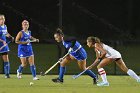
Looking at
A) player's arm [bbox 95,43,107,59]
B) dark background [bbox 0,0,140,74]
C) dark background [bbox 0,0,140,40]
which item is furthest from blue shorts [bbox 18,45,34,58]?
dark background [bbox 0,0,140,40]

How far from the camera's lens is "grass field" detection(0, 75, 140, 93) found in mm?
13587

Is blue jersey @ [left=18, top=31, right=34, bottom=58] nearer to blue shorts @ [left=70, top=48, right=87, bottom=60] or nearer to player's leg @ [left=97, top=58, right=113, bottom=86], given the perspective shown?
blue shorts @ [left=70, top=48, right=87, bottom=60]

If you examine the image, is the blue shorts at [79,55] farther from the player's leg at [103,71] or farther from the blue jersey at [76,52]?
the player's leg at [103,71]

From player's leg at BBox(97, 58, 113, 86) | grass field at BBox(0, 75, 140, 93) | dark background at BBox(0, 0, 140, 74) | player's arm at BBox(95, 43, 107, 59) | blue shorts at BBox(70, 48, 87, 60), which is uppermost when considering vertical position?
dark background at BBox(0, 0, 140, 74)

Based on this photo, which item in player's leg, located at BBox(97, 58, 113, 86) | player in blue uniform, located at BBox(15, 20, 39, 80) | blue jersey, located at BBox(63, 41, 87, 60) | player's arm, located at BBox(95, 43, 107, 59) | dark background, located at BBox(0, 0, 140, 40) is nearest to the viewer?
player's arm, located at BBox(95, 43, 107, 59)

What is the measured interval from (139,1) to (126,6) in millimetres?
1909

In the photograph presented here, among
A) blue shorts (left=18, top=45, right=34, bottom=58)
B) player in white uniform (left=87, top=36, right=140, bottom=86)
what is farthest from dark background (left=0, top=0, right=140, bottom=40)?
player in white uniform (left=87, top=36, right=140, bottom=86)

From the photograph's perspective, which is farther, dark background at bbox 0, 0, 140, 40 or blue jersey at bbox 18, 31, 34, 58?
dark background at bbox 0, 0, 140, 40

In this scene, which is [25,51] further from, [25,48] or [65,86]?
[65,86]

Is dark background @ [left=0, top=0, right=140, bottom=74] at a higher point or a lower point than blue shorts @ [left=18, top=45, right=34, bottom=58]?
higher

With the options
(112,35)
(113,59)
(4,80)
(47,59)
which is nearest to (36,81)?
(4,80)

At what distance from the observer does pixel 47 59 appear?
21.9 metres

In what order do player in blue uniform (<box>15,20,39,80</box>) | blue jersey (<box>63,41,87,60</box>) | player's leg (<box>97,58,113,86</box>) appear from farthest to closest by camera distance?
1. player in blue uniform (<box>15,20,39,80</box>)
2. blue jersey (<box>63,41,87,60</box>)
3. player's leg (<box>97,58,113,86</box>)

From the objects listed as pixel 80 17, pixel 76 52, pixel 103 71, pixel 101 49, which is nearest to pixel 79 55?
pixel 76 52
